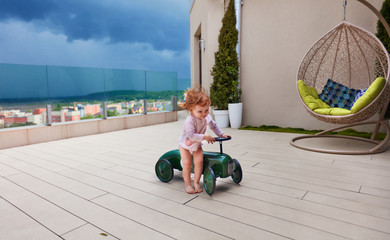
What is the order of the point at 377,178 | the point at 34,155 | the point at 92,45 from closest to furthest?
1. the point at 377,178
2. the point at 34,155
3. the point at 92,45

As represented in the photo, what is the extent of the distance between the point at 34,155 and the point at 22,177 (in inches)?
37.4

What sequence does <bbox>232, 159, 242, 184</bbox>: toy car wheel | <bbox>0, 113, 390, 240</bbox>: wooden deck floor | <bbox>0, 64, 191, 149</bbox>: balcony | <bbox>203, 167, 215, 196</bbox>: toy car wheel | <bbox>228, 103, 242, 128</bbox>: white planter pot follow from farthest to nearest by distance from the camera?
<bbox>228, 103, 242, 128</bbox>: white planter pot, <bbox>0, 64, 191, 149</bbox>: balcony, <bbox>232, 159, 242, 184</bbox>: toy car wheel, <bbox>203, 167, 215, 196</bbox>: toy car wheel, <bbox>0, 113, 390, 240</bbox>: wooden deck floor

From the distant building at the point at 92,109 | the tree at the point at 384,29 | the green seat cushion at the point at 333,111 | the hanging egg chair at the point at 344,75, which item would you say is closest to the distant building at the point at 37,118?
the distant building at the point at 92,109

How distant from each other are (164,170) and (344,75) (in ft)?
11.7

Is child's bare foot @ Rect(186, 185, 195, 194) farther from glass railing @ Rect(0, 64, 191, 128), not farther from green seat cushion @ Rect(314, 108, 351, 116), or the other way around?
glass railing @ Rect(0, 64, 191, 128)

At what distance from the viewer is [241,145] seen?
3.56 meters

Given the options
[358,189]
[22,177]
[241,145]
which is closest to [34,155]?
[22,177]

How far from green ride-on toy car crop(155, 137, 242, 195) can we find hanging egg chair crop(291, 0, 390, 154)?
5.28 feet

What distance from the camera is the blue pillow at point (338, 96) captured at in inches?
144

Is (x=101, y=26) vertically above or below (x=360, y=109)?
above

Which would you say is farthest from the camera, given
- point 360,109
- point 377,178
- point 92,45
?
point 92,45

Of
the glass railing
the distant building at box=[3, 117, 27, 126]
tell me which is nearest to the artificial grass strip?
the glass railing

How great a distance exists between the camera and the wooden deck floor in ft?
4.53

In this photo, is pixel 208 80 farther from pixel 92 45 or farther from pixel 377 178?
pixel 92 45
